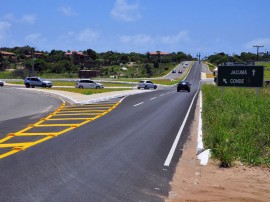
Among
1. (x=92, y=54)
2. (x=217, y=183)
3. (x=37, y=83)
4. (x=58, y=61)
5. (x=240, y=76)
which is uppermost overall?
(x=92, y=54)

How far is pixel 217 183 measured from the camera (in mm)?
8023

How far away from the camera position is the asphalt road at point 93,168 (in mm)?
6891

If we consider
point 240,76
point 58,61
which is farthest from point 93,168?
point 58,61

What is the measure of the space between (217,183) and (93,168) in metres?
2.57

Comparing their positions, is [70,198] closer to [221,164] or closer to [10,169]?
[10,169]

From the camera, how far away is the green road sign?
2364 cm

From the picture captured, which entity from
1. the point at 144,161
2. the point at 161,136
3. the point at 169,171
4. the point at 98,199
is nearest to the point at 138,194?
the point at 98,199

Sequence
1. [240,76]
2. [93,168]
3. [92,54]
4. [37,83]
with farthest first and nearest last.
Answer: [92,54]
[37,83]
[240,76]
[93,168]

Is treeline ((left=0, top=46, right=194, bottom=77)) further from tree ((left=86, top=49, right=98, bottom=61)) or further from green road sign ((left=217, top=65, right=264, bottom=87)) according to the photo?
green road sign ((left=217, top=65, right=264, bottom=87))

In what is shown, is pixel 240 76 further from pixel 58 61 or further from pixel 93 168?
pixel 58 61

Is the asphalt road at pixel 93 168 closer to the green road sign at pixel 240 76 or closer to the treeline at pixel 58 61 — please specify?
the green road sign at pixel 240 76

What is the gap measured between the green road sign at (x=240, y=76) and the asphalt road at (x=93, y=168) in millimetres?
10841

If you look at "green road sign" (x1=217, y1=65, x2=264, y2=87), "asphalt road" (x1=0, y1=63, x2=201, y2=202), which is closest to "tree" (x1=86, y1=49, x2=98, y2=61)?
"green road sign" (x1=217, y1=65, x2=264, y2=87)

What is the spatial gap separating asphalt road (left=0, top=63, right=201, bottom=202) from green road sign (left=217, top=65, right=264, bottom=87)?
1084cm
